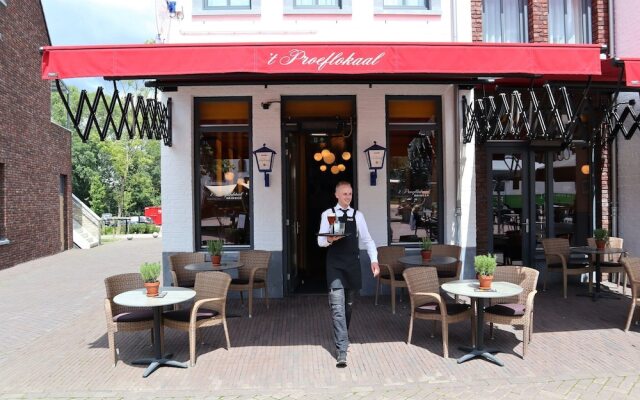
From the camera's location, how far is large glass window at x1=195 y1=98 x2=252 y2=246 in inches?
332

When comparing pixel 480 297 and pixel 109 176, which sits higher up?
pixel 109 176

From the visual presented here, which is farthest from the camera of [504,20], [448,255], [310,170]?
[310,170]

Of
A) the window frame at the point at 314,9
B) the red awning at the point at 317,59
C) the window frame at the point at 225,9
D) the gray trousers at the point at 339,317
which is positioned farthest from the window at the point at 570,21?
the gray trousers at the point at 339,317

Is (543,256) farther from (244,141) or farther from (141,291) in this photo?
(141,291)

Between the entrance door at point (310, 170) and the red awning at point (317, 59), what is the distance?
3.01 m

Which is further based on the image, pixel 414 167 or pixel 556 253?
pixel 414 167

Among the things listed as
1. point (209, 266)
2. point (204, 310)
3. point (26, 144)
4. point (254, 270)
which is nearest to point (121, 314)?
point (204, 310)

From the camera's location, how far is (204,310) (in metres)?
5.59

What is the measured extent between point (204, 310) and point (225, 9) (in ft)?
17.0

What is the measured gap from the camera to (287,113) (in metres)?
8.48

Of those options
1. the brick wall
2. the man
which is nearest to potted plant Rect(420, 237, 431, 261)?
the man

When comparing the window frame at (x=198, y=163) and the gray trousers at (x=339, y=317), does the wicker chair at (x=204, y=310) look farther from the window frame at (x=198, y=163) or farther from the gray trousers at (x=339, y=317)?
the window frame at (x=198, y=163)

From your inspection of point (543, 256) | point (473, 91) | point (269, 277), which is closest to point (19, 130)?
point (269, 277)

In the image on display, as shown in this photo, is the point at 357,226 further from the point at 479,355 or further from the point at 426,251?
the point at 426,251
